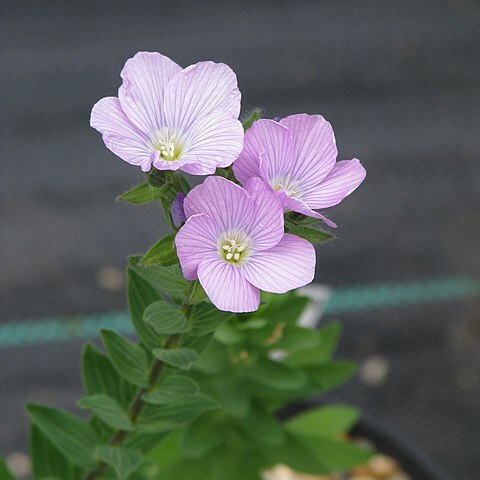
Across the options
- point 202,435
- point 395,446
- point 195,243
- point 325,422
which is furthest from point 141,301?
point 395,446

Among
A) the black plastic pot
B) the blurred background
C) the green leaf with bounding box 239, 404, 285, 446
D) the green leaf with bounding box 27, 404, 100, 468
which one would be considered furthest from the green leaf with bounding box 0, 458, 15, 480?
the blurred background

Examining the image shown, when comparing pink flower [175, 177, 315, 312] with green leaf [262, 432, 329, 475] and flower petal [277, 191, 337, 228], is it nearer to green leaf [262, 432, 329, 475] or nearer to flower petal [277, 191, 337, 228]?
flower petal [277, 191, 337, 228]

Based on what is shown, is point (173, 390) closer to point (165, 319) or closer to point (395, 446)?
point (165, 319)

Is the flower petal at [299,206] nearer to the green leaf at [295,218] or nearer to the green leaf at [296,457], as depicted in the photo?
the green leaf at [295,218]

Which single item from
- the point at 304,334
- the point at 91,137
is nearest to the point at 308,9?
the point at 91,137

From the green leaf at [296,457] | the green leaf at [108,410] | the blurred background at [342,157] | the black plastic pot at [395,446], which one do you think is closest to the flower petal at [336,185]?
the green leaf at [108,410]

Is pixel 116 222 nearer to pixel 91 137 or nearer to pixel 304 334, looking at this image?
pixel 91 137
